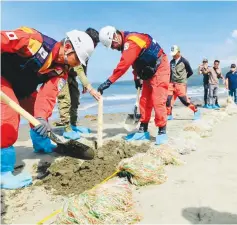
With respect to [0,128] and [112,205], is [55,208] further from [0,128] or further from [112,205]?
[0,128]

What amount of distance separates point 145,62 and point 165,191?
105 inches

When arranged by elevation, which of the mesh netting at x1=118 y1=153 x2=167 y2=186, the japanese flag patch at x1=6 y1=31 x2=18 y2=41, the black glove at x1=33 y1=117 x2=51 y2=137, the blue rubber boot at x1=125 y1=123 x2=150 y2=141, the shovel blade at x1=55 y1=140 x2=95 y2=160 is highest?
the japanese flag patch at x1=6 y1=31 x2=18 y2=41

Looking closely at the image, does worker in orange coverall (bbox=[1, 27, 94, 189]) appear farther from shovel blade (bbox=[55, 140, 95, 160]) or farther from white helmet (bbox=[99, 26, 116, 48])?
white helmet (bbox=[99, 26, 116, 48])

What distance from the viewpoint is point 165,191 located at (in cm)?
360

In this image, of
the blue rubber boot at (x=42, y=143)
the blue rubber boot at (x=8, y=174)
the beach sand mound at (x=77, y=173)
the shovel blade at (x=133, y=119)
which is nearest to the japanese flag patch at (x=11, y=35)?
the blue rubber boot at (x=8, y=174)

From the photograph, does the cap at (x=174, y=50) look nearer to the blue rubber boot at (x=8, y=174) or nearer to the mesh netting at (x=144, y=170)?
the mesh netting at (x=144, y=170)

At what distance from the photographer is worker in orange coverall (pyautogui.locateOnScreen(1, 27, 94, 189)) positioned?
3.68m

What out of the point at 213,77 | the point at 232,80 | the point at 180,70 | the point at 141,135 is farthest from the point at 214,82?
the point at 141,135

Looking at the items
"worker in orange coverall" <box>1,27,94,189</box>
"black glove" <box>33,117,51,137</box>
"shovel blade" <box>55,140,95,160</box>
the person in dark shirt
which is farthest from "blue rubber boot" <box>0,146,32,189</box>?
→ the person in dark shirt

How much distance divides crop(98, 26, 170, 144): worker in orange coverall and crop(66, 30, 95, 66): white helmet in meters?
1.43

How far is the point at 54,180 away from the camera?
403cm

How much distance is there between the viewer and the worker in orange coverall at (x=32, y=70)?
3.68 meters

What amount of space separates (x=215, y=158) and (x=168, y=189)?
1.49 meters

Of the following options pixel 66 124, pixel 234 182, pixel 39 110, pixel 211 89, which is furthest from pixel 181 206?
pixel 211 89
